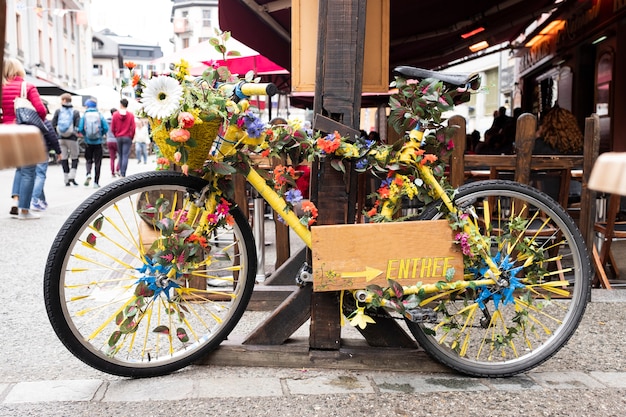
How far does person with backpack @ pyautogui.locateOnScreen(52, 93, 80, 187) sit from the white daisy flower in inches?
405

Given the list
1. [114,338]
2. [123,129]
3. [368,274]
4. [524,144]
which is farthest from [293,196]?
[123,129]

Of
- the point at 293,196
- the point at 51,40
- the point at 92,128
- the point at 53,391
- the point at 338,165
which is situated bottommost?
the point at 53,391

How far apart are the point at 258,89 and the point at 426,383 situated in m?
1.38

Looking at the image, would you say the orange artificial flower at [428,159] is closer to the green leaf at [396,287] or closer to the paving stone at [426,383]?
the green leaf at [396,287]

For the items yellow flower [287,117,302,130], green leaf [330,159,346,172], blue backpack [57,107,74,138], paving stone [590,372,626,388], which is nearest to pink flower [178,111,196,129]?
yellow flower [287,117,302,130]

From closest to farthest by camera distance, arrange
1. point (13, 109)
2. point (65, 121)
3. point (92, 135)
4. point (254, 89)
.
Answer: point (254, 89), point (13, 109), point (65, 121), point (92, 135)

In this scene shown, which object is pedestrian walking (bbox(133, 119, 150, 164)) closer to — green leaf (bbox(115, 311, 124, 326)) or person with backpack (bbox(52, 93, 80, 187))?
person with backpack (bbox(52, 93, 80, 187))

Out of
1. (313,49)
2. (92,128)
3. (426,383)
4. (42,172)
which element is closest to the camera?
(426,383)

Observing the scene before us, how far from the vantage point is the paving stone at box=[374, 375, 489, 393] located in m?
2.79

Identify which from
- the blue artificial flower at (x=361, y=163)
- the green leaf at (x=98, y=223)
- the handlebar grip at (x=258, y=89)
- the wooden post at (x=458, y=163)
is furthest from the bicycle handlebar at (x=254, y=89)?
the wooden post at (x=458, y=163)

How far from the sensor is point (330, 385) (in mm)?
2797

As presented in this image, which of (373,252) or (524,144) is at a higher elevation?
(524,144)

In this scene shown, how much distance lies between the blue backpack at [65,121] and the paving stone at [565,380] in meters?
10.9

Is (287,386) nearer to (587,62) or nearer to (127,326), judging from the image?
(127,326)
